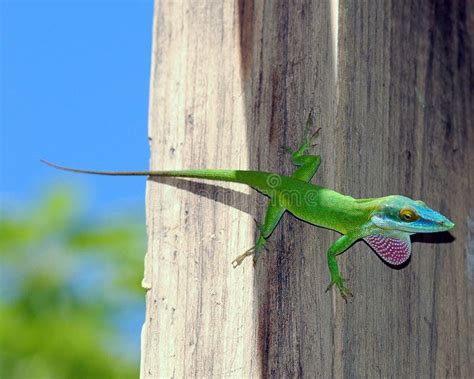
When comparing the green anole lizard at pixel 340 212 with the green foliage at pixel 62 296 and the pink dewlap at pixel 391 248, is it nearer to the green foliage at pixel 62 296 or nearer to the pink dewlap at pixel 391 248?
the pink dewlap at pixel 391 248

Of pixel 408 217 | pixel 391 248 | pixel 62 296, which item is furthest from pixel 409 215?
pixel 62 296

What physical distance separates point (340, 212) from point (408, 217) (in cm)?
21

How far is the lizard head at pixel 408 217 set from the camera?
2408 millimetres

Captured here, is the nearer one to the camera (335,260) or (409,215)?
(335,260)

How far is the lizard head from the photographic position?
241 cm

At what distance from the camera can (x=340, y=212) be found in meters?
2.54

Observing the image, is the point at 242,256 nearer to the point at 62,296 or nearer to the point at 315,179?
the point at 315,179

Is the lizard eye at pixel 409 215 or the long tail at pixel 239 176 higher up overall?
the long tail at pixel 239 176

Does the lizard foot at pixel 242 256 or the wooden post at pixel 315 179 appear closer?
the wooden post at pixel 315 179

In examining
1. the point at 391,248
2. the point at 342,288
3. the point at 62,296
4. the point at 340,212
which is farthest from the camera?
the point at 62,296

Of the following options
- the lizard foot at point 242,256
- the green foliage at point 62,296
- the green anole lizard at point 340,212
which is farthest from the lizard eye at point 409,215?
the green foliage at point 62,296

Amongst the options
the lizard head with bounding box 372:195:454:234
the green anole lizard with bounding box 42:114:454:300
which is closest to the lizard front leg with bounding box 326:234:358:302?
the green anole lizard with bounding box 42:114:454:300

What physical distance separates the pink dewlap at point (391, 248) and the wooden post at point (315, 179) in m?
0.04

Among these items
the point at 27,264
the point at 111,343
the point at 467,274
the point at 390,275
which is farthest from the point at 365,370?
the point at 27,264
